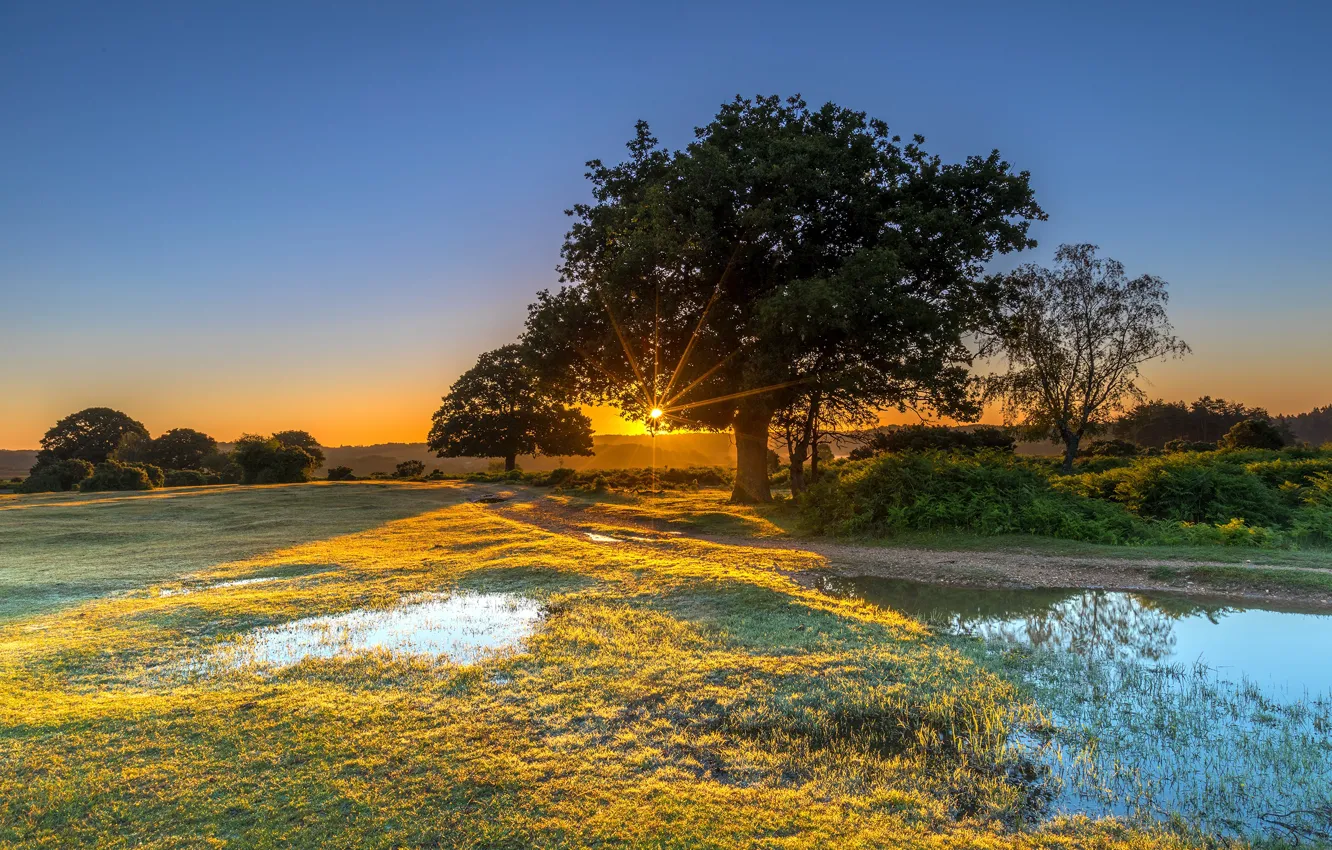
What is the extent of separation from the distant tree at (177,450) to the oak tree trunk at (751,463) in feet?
189

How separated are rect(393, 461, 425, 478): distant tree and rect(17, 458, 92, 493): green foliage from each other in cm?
2200

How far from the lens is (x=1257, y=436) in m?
37.6

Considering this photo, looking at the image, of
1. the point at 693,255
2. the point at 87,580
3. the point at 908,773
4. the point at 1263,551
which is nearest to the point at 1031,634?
the point at 908,773

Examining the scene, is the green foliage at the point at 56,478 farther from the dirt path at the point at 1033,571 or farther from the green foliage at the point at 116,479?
the dirt path at the point at 1033,571

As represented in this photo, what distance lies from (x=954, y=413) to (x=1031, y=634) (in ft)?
53.3

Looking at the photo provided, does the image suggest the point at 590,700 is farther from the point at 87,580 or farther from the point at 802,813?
the point at 87,580

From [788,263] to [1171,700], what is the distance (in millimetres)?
17905

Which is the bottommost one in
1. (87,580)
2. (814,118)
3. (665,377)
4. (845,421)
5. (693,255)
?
(87,580)

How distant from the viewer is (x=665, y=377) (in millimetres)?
23922

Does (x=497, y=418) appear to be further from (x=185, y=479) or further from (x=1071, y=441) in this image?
(x=1071, y=441)

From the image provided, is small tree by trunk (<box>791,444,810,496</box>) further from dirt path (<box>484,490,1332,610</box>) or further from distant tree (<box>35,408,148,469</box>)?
distant tree (<box>35,408,148,469</box>)

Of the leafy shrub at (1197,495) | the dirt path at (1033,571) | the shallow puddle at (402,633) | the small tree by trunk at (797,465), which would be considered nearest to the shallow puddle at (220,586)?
the shallow puddle at (402,633)

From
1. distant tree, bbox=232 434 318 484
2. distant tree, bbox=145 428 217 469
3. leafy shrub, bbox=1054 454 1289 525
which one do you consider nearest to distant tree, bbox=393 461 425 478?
distant tree, bbox=232 434 318 484

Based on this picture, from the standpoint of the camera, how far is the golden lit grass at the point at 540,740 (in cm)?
386
